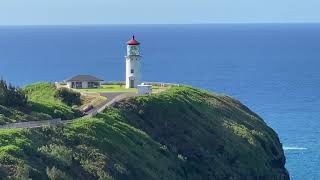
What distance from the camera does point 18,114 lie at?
46562 mm

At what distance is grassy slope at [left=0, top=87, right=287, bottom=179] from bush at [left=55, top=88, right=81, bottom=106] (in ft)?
17.9

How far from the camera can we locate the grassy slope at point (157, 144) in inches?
1469

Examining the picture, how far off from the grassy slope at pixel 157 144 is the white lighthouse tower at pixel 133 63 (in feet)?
17.1

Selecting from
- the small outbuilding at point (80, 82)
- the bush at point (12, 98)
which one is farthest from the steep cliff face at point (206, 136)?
the small outbuilding at point (80, 82)

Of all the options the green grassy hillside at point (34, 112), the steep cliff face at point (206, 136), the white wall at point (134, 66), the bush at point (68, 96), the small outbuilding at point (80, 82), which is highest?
the white wall at point (134, 66)

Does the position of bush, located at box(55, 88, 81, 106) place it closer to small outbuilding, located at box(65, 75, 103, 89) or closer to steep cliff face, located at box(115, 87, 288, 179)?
steep cliff face, located at box(115, 87, 288, 179)

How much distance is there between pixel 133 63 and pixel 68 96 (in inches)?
449

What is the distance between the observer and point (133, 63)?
67625mm

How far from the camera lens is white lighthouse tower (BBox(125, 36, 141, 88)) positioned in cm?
6706

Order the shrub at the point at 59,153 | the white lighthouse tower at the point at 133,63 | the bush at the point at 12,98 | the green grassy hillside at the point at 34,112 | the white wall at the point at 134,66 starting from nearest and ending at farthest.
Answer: the shrub at the point at 59,153, the green grassy hillside at the point at 34,112, the bush at the point at 12,98, the white lighthouse tower at the point at 133,63, the white wall at the point at 134,66

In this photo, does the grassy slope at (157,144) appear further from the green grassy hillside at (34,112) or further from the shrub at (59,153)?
the green grassy hillside at (34,112)

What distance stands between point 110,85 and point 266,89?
6112 cm

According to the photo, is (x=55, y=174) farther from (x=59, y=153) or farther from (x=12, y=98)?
(x=12, y=98)

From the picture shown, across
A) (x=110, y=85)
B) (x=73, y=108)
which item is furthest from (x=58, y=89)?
(x=110, y=85)
